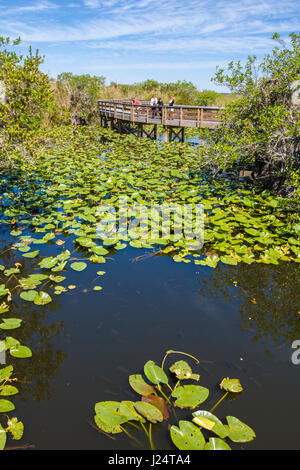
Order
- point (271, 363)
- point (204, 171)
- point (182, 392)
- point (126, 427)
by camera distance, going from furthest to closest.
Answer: point (204, 171) → point (271, 363) → point (182, 392) → point (126, 427)

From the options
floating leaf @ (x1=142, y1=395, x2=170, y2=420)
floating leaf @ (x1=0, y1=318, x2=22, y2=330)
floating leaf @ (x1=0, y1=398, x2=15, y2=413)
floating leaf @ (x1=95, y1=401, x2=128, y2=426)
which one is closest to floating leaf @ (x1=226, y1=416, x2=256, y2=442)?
floating leaf @ (x1=142, y1=395, x2=170, y2=420)

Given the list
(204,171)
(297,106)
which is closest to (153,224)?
(297,106)

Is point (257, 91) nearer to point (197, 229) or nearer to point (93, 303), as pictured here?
point (197, 229)

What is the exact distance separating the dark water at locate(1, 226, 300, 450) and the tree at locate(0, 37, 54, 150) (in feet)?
8.30

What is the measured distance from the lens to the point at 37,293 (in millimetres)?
3443

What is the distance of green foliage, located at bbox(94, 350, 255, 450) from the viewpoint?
1929mm

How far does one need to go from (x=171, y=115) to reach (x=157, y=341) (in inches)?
519

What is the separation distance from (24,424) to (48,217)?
4.00 meters

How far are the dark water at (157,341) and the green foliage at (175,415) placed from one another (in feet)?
0.29

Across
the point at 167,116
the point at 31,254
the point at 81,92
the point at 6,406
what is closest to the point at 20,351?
the point at 6,406

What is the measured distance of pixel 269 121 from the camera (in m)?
5.84

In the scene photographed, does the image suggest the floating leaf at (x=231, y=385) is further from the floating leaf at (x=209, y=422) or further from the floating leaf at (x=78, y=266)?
the floating leaf at (x=78, y=266)

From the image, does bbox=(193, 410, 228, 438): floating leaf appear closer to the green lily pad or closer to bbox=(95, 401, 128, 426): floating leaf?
the green lily pad

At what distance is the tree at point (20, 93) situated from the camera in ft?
16.9
